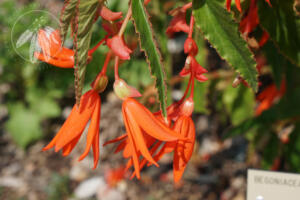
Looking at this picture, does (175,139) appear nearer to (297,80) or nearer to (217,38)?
(217,38)

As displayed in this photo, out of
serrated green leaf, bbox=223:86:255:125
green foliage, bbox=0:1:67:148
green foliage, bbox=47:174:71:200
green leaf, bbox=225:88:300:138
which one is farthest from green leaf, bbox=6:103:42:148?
green leaf, bbox=225:88:300:138

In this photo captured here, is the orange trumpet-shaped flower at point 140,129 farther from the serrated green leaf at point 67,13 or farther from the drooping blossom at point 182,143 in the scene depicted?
the serrated green leaf at point 67,13

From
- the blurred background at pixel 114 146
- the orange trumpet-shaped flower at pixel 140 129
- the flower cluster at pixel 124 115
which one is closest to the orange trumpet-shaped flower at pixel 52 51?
the flower cluster at pixel 124 115

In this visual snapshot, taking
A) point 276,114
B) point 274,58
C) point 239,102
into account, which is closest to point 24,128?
point 239,102

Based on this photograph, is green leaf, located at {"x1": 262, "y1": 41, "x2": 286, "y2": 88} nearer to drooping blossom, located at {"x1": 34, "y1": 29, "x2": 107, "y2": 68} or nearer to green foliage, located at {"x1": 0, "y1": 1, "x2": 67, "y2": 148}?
drooping blossom, located at {"x1": 34, "y1": 29, "x2": 107, "y2": 68}

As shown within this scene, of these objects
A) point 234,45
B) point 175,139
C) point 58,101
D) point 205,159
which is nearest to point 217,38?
point 234,45
